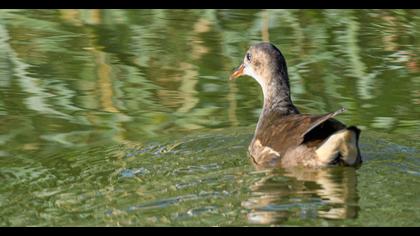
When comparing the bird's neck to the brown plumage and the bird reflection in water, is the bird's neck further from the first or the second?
the bird reflection in water

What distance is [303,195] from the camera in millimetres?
7887

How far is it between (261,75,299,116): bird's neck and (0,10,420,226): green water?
274 millimetres

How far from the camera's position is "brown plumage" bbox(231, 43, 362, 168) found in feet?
28.1

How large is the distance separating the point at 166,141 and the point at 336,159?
1632 millimetres

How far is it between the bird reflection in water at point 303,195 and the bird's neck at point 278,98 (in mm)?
1434

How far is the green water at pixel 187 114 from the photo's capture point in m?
7.60

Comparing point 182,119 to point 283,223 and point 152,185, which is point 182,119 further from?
point 283,223

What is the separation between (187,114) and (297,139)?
1965mm

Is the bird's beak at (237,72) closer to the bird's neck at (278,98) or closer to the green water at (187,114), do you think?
the green water at (187,114)

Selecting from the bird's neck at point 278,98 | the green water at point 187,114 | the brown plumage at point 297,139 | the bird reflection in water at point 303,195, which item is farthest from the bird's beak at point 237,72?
the bird reflection in water at point 303,195

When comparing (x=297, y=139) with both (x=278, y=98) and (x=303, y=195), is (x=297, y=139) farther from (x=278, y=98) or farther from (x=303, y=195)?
(x=278, y=98)

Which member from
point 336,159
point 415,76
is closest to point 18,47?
point 415,76

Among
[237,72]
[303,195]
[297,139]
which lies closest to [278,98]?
[237,72]

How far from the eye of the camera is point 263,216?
7316 millimetres
